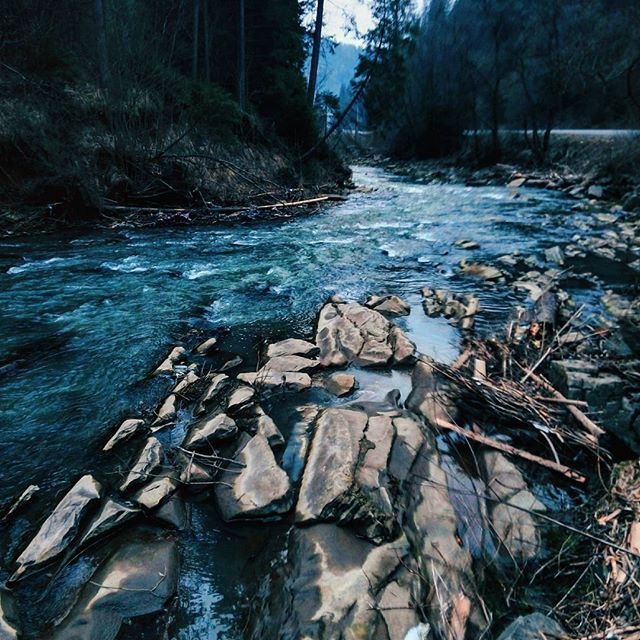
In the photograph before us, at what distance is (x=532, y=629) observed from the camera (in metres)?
1.70

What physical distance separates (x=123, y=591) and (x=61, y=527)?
58cm

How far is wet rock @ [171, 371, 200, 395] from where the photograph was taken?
3494mm

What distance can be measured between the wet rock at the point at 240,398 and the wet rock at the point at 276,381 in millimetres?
147

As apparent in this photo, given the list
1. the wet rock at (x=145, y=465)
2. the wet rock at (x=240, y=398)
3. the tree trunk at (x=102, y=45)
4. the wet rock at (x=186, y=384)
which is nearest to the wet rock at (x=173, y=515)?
the wet rock at (x=145, y=465)

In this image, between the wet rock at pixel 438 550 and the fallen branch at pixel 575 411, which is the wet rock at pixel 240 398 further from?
the fallen branch at pixel 575 411

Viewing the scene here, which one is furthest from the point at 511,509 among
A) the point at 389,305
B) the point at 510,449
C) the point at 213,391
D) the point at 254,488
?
the point at 389,305

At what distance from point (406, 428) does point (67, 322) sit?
4.29 metres

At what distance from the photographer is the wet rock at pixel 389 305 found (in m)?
5.37

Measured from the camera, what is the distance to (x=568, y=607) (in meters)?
1.87

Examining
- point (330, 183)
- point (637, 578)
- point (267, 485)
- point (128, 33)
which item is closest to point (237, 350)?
point (267, 485)

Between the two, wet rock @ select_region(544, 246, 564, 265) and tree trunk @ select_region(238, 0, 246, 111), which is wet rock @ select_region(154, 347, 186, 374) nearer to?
wet rock @ select_region(544, 246, 564, 265)

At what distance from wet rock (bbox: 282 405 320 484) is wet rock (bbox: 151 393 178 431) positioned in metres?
1.00

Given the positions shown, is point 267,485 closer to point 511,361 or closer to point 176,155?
point 511,361

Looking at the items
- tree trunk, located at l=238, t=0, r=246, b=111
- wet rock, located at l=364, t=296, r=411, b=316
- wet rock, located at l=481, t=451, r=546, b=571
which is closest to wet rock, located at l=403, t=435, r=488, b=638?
wet rock, located at l=481, t=451, r=546, b=571
